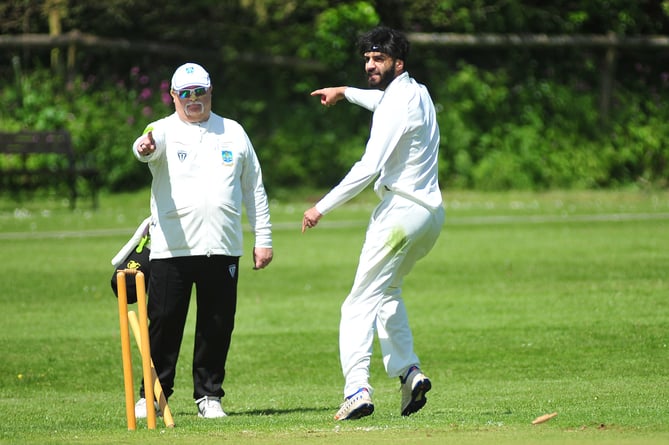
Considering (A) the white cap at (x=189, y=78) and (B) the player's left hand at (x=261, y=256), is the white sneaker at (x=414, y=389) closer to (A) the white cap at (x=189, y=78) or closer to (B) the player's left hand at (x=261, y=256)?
(B) the player's left hand at (x=261, y=256)

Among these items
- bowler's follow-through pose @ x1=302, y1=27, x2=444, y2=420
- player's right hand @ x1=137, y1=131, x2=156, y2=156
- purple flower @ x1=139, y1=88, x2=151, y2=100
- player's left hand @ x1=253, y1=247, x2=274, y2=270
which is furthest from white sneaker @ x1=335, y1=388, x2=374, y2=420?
purple flower @ x1=139, y1=88, x2=151, y2=100

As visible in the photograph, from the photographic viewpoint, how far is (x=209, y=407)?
8.02 metres

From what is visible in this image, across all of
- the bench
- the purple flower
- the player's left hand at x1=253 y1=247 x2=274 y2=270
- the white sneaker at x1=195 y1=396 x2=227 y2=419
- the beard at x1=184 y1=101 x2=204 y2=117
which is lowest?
the bench

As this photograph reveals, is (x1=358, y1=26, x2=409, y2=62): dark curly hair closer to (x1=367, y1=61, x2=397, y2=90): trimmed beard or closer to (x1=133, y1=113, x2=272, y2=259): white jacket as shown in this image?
(x1=367, y1=61, x2=397, y2=90): trimmed beard

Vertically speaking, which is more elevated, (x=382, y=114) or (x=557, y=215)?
(x=382, y=114)

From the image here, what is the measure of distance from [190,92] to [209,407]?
6.88ft

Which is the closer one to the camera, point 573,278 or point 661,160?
point 573,278

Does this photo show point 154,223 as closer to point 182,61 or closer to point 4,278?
point 4,278

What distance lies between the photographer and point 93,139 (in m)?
28.1

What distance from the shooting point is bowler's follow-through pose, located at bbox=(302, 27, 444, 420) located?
715 centimetres

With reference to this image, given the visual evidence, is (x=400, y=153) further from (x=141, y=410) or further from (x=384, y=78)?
(x=141, y=410)

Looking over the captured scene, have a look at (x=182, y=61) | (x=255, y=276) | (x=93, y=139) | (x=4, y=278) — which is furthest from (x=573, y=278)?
(x=182, y=61)

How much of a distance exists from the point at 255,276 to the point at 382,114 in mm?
9221

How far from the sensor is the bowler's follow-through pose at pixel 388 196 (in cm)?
715
